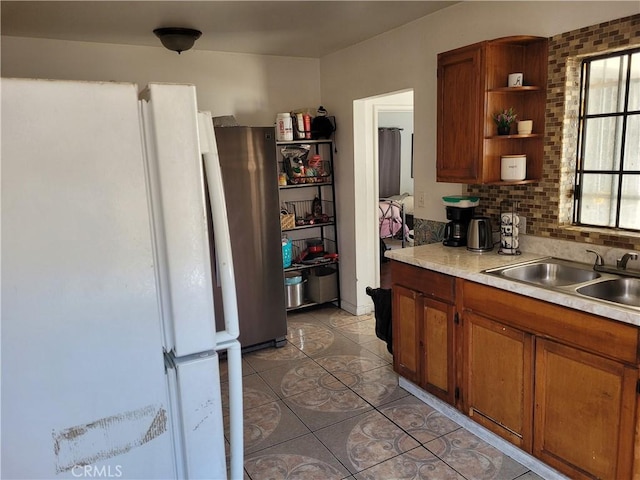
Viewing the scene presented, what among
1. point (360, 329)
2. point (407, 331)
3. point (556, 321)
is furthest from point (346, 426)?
point (360, 329)

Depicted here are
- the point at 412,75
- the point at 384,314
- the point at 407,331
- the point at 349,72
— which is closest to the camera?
the point at 407,331

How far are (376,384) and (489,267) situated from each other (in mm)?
1161

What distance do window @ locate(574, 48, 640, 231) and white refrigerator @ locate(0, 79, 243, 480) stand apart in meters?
2.08

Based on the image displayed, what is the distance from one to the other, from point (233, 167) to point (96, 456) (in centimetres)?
252

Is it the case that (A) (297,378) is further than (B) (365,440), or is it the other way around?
(A) (297,378)

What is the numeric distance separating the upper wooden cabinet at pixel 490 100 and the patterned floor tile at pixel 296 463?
1652 millimetres

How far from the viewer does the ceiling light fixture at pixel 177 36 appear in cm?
319

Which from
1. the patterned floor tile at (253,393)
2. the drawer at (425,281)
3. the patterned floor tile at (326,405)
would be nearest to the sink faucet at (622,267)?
the drawer at (425,281)

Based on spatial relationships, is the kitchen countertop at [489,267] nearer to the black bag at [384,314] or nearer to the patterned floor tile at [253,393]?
the black bag at [384,314]

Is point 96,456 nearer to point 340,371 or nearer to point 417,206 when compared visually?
point 340,371

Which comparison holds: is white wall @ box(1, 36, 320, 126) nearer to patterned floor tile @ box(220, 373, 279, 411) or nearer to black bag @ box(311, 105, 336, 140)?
black bag @ box(311, 105, 336, 140)

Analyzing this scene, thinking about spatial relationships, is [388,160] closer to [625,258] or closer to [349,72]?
[349,72]

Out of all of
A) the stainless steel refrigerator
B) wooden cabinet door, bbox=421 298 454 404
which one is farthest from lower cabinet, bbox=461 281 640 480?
the stainless steel refrigerator

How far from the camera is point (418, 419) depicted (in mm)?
2623
